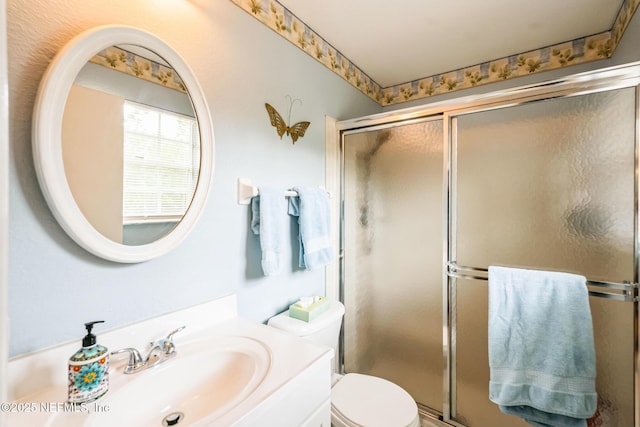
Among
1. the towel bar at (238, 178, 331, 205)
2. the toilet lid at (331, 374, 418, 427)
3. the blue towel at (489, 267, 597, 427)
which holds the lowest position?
the toilet lid at (331, 374, 418, 427)

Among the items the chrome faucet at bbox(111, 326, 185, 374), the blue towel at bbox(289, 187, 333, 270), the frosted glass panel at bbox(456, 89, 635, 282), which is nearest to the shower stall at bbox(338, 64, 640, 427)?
the frosted glass panel at bbox(456, 89, 635, 282)

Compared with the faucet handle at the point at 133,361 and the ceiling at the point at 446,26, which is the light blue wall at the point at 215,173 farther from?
the ceiling at the point at 446,26

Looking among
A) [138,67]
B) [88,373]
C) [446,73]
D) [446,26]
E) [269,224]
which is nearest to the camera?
[88,373]

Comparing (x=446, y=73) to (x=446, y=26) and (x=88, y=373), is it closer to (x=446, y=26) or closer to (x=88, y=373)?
(x=446, y=26)

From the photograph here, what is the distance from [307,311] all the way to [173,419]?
65 cm

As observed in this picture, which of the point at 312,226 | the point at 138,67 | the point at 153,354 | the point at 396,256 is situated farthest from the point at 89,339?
the point at 396,256

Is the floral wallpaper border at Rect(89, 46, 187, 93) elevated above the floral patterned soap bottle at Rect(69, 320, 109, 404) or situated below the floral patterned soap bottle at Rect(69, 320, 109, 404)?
above

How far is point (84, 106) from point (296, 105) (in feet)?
3.16

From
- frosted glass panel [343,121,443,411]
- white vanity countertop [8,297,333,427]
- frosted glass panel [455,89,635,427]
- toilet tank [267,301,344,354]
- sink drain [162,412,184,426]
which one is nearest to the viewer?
white vanity countertop [8,297,333,427]

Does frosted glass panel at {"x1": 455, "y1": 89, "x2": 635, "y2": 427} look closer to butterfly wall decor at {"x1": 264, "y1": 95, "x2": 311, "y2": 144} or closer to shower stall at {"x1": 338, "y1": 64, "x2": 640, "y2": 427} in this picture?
shower stall at {"x1": 338, "y1": 64, "x2": 640, "y2": 427}

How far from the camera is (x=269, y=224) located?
47.6 inches

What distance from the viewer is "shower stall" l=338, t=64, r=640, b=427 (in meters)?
1.13

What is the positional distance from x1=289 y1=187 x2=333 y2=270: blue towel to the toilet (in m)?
0.27

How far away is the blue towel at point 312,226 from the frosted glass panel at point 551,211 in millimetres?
738
